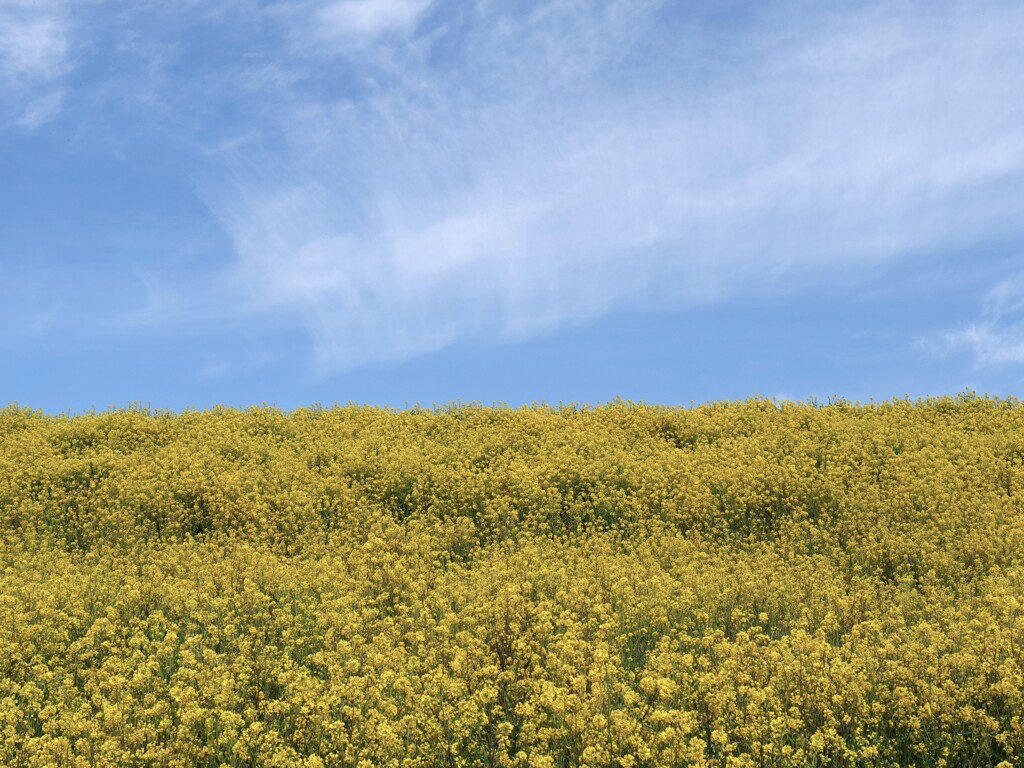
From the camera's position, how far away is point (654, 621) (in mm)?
11016

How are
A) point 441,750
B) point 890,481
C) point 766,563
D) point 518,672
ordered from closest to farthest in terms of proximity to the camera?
point 441,750, point 518,672, point 766,563, point 890,481

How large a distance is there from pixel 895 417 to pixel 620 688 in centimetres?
1816

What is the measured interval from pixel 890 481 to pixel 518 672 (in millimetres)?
12044

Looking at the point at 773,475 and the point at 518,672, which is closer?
the point at 518,672

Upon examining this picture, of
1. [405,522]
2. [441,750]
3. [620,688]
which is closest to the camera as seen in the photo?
[441,750]

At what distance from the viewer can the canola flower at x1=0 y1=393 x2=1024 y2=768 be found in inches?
320

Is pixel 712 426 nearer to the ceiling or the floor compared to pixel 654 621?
nearer to the ceiling

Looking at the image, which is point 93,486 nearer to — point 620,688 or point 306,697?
point 306,697

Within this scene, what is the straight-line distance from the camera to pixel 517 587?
11406mm

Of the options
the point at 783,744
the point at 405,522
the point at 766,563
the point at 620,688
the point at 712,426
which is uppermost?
the point at 712,426

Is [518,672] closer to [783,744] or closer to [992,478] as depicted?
[783,744]

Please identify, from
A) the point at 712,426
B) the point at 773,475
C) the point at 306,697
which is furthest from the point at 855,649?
the point at 712,426

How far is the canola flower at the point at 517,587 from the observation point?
8125 millimetres

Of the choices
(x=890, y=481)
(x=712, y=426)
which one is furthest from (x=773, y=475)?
(x=712, y=426)
